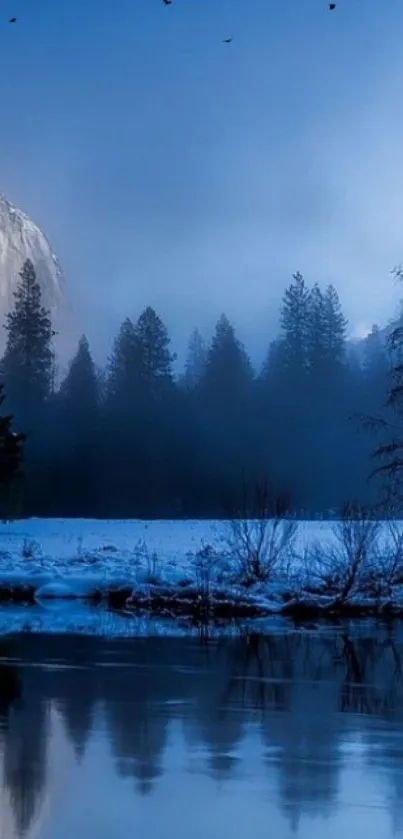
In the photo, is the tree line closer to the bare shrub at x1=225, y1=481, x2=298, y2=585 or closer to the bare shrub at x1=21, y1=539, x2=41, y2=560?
the bare shrub at x1=21, y1=539, x2=41, y2=560

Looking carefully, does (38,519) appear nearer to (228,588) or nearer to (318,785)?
(228,588)

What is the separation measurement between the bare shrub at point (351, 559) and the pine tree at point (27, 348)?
41.8m

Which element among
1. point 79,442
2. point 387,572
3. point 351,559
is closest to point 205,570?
point 351,559

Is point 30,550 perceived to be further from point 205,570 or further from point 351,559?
point 351,559

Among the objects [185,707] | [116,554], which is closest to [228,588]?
[116,554]

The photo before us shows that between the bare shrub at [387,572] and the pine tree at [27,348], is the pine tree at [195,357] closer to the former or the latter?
the pine tree at [27,348]

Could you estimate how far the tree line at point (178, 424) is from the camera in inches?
2520

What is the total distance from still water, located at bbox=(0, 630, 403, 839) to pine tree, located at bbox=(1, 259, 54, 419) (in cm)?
5376

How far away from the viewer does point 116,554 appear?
3616 centimetres

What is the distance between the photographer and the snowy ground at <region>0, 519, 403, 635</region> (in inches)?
996

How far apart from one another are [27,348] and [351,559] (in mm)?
48578

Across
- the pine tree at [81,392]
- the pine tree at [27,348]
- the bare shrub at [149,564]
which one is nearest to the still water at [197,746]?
the bare shrub at [149,564]

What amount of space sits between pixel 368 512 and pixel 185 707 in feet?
57.5

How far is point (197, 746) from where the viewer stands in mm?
11656
